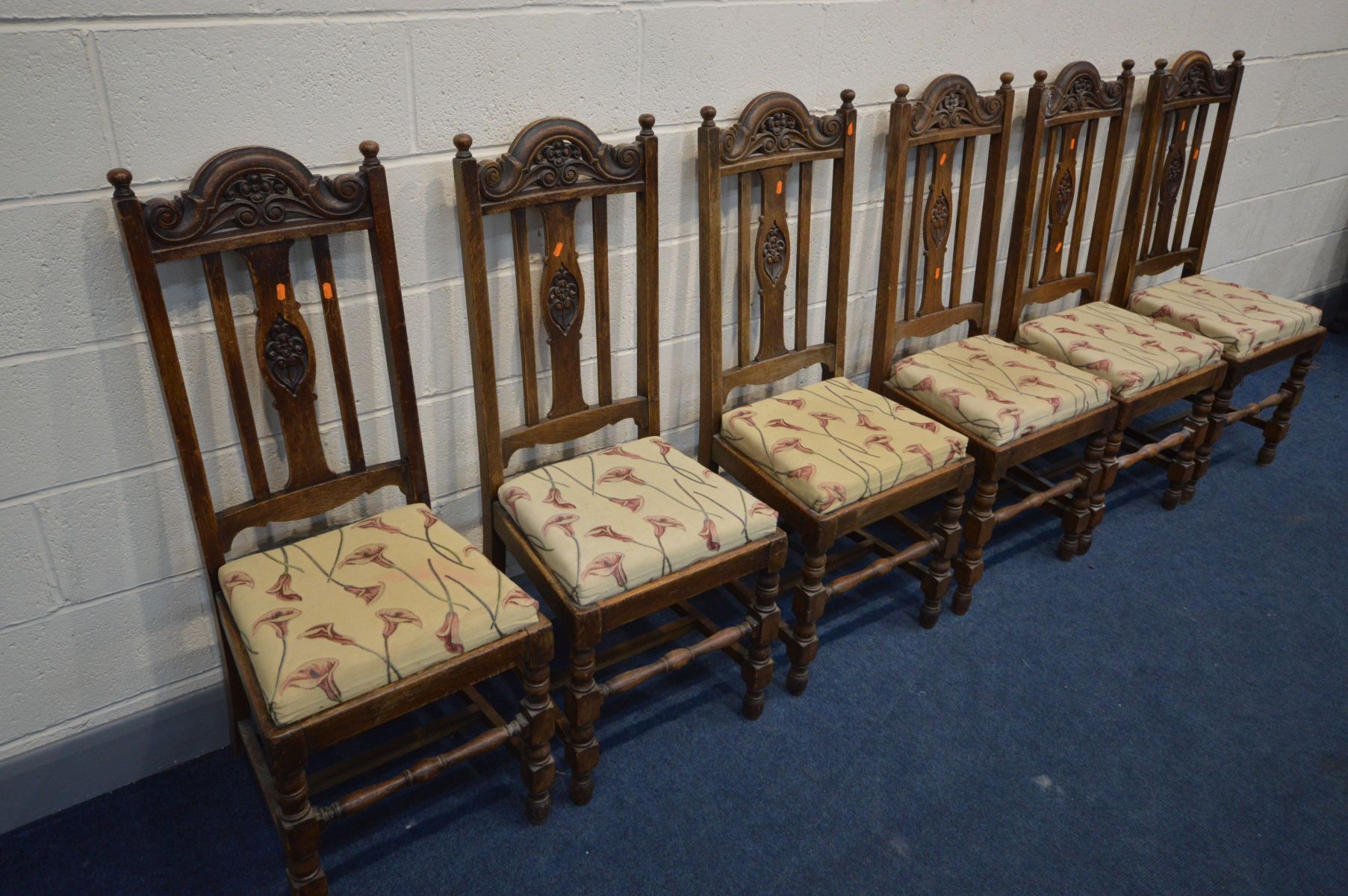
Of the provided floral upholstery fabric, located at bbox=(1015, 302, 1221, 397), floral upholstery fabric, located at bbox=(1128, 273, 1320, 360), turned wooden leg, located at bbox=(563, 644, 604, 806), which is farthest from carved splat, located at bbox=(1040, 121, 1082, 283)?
turned wooden leg, located at bbox=(563, 644, 604, 806)

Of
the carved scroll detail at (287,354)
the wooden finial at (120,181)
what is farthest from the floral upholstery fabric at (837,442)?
the wooden finial at (120,181)

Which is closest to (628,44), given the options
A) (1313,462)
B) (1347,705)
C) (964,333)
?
(964,333)

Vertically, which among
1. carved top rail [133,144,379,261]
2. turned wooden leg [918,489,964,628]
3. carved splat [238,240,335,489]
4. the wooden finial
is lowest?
turned wooden leg [918,489,964,628]

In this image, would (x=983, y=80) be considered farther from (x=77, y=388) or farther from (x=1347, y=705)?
(x=77, y=388)

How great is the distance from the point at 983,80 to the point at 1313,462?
164 cm

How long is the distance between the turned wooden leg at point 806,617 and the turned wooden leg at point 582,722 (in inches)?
19.0

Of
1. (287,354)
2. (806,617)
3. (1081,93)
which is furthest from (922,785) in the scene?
(1081,93)

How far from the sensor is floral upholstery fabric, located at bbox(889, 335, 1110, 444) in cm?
217

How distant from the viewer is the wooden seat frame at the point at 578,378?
1680 mm

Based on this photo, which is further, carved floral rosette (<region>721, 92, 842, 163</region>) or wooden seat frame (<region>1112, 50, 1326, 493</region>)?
wooden seat frame (<region>1112, 50, 1326, 493</region>)

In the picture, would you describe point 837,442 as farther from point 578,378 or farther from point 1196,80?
point 1196,80

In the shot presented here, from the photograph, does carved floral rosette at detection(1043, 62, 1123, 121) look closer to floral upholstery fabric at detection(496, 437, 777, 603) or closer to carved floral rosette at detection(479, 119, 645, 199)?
carved floral rosette at detection(479, 119, 645, 199)

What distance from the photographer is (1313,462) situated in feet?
9.70

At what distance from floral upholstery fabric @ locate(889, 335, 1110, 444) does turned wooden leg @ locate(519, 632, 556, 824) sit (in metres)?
1.14
